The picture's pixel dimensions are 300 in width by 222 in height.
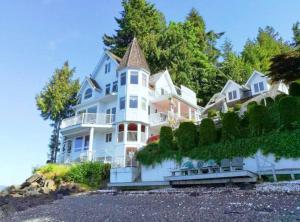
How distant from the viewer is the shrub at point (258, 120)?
50.0ft

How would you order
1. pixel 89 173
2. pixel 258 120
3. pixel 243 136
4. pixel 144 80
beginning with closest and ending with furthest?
pixel 258 120 < pixel 243 136 < pixel 89 173 < pixel 144 80

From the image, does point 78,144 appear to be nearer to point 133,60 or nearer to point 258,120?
point 133,60

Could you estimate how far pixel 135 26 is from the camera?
44.0 metres

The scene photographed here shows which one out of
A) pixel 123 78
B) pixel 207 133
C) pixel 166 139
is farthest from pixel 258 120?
pixel 123 78

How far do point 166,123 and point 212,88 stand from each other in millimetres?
19060

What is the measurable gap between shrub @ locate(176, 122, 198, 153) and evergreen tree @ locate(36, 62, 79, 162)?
22.9 meters

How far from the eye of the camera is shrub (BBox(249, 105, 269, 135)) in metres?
15.2

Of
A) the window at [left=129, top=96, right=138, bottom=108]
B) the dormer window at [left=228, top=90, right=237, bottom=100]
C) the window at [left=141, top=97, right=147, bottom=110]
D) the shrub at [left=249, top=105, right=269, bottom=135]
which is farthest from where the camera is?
the dormer window at [left=228, top=90, right=237, bottom=100]

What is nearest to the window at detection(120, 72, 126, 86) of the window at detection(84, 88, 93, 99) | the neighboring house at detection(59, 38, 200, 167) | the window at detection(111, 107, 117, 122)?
the neighboring house at detection(59, 38, 200, 167)

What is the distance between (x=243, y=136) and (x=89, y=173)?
1413 cm

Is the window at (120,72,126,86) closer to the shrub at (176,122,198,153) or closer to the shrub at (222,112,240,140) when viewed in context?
the shrub at (176,122,198,153)

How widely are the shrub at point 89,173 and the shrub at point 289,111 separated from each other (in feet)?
50.3

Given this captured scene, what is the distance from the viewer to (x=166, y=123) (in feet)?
95.3

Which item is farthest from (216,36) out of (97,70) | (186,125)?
(186,125)
